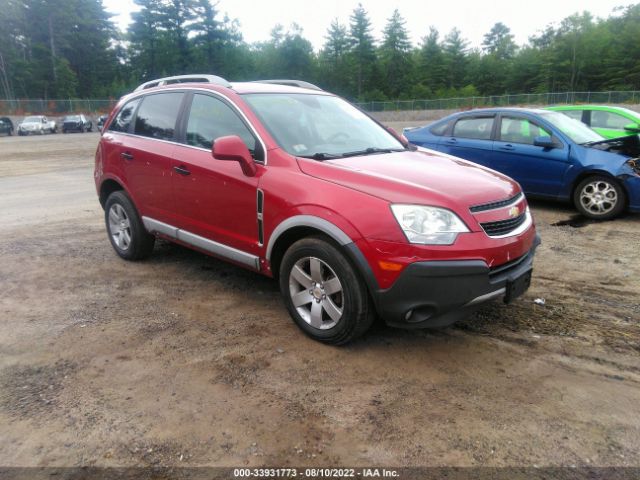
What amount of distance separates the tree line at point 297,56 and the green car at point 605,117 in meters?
67.9

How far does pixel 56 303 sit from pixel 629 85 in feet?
255

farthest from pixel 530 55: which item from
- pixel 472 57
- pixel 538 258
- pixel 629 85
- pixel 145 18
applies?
pixel 538 258

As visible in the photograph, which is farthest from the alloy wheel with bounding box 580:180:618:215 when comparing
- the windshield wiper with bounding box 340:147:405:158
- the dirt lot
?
the windshield wiper with bounding box 340:147:405:158

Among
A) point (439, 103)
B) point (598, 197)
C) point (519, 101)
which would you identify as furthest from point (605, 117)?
point (439, 103)

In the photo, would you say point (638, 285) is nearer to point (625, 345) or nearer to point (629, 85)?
point (625, 345)

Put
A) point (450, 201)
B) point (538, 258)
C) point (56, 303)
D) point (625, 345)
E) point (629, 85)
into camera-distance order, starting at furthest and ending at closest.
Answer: point (629, 85) → point (538, 258) → point (56, 303) → point (625, 345) → point (450, 201)

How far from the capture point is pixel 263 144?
3.86m

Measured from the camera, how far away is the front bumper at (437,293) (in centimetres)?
307

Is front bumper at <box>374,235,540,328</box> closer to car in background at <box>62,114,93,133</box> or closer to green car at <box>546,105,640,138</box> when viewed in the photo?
green car at <box>546,105,640,138</box>

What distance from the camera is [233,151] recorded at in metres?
3.64

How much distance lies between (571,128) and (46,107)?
54.4 meters

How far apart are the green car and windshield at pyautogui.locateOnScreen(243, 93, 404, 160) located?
616 centimetres

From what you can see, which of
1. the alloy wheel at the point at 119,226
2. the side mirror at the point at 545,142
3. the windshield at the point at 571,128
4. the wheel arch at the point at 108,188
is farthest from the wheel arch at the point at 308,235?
the windshield at the point at 571,128

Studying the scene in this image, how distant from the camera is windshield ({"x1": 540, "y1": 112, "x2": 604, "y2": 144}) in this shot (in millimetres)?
7625
